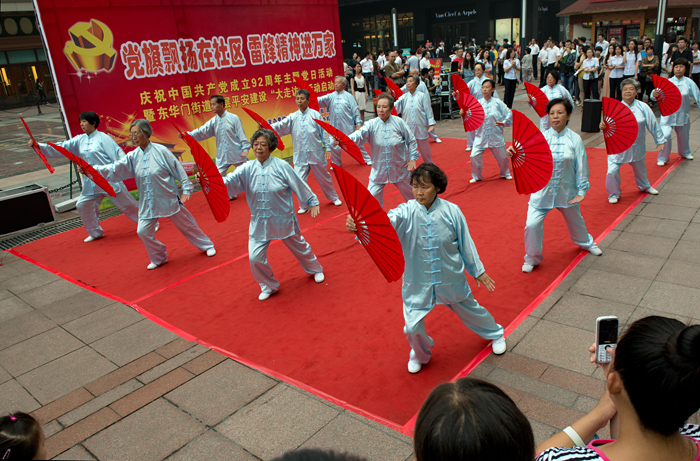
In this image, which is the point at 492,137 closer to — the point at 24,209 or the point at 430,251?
the point at 430,251

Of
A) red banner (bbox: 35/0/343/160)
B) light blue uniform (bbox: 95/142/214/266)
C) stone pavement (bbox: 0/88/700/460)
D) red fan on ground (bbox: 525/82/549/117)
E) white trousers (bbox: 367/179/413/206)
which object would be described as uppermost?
red banner (bbox: 35/0/343/160)

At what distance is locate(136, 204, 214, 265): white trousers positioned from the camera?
20.5 feet

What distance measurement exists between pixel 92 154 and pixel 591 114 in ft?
31.4

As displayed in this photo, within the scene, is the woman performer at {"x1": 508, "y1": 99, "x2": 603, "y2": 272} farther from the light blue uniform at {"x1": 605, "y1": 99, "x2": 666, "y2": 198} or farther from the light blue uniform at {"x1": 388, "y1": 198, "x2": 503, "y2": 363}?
the light blue uniform at {"x1": 605, "y1": 99, "x2": 666, "y2": 198}

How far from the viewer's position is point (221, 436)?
330cm

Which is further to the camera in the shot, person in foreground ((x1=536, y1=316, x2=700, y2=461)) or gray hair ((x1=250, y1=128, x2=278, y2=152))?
gray hair ((x1=250, y1=128, x2=278, y2=152))

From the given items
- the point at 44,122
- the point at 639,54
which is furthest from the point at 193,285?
the point at 44,122

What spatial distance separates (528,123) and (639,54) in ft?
39.5

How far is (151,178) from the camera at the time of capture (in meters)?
6.19

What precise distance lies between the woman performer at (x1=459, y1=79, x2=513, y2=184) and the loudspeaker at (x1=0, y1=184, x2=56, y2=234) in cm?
677

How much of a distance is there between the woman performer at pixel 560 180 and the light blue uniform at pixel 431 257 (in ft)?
5.72

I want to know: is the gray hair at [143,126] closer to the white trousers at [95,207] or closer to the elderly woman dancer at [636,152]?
the white trousers at [95,207]

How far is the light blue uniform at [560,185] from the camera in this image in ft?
16.8

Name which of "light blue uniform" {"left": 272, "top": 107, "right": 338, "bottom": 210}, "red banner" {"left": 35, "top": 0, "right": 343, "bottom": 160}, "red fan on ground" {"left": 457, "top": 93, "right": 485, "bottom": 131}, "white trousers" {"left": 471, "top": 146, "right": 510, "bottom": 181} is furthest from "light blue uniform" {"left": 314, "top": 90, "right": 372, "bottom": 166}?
"red fan on ground" {"left": 457, "top": 93, "right": 485, "bottom": 131}
